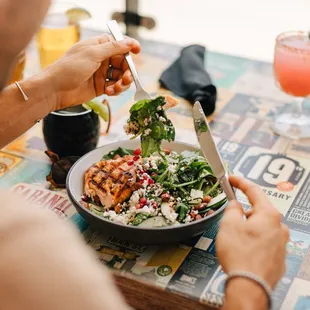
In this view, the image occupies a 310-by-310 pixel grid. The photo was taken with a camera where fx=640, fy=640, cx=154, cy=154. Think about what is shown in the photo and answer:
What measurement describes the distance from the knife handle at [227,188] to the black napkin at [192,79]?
616 millimetres

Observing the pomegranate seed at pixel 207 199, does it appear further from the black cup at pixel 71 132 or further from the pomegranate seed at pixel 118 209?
the black cup at pixel 71 132

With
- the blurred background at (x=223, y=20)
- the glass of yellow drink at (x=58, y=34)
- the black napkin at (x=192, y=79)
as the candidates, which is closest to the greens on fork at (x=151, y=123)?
the black napkin at (x=192, y=79)

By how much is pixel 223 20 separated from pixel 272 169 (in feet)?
9.41

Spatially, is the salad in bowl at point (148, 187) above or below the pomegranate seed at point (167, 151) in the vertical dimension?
above

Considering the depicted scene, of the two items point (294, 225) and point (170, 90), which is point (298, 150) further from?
point (170, 90)

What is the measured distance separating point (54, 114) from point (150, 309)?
58 centimetres

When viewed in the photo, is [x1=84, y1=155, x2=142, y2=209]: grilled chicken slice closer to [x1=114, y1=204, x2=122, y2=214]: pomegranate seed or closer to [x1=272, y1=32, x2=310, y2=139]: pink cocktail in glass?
[x1=114, y1=204, x2=122, y2=214]: pomegranate seed

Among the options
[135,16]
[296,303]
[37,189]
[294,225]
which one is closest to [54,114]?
[37,189]

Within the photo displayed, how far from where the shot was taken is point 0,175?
65.3 inches

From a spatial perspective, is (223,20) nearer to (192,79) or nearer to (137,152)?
(192,79)

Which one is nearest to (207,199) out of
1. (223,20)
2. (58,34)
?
(58,34)

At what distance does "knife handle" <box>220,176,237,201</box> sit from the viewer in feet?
4.28

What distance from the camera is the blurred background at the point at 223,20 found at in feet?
13.3

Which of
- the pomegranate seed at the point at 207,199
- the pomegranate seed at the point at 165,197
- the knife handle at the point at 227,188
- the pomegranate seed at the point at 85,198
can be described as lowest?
the pomegranate seed at the point at 85,198
